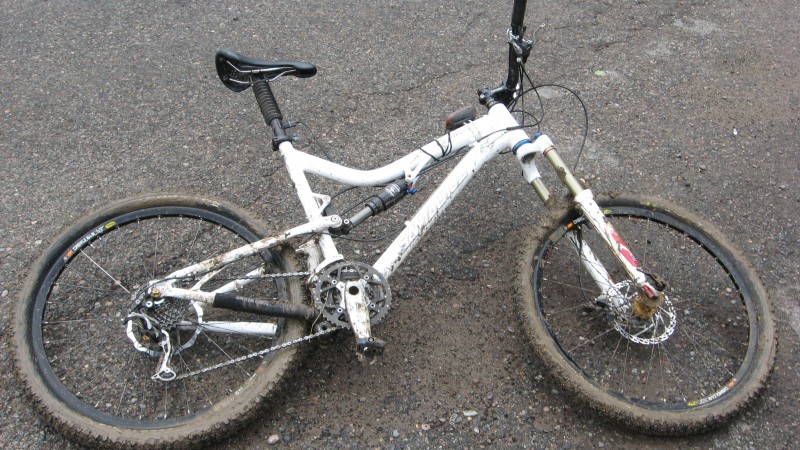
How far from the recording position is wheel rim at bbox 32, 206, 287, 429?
9.05ft

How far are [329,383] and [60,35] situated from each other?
373cm

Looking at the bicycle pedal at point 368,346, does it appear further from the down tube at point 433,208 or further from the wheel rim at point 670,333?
the wheel rim at point 670,333

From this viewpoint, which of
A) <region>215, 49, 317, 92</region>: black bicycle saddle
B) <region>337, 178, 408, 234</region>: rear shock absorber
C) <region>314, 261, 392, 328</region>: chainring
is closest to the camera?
<region>314, 261, 392, 328</region>: chainring

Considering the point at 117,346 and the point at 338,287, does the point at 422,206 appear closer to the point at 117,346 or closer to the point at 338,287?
the point at 338,287

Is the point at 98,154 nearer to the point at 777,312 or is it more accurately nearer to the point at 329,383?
the point at 329,383

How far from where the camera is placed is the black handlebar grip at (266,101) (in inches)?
118

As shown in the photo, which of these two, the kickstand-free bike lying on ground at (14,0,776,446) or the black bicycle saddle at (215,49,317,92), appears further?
the black bicycle saddle at (215,49,317,92)

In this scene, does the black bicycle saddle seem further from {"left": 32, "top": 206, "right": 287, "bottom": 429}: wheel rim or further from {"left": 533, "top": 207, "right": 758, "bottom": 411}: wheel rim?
{"left": 533, "top": 207, "right": 758, "bottom": 411}: wheel rim

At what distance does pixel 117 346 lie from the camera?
3.07 meters

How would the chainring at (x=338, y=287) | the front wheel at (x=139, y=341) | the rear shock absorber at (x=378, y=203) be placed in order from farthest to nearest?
the rear shock absorber at (x=378, y=203) < the chainring at (x=338, y=287) < the front wheel at (x=139, y=341)

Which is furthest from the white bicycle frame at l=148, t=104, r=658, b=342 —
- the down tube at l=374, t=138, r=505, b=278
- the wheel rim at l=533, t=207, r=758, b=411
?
the wheel rim at l=533, t=207, r=758, b=411

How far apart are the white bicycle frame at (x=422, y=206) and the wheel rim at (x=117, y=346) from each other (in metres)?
0.23

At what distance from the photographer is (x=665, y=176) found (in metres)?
4.09

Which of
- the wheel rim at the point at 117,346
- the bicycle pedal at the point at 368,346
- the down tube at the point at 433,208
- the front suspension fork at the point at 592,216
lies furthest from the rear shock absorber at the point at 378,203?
the front suspension fork at the point at 592,216
